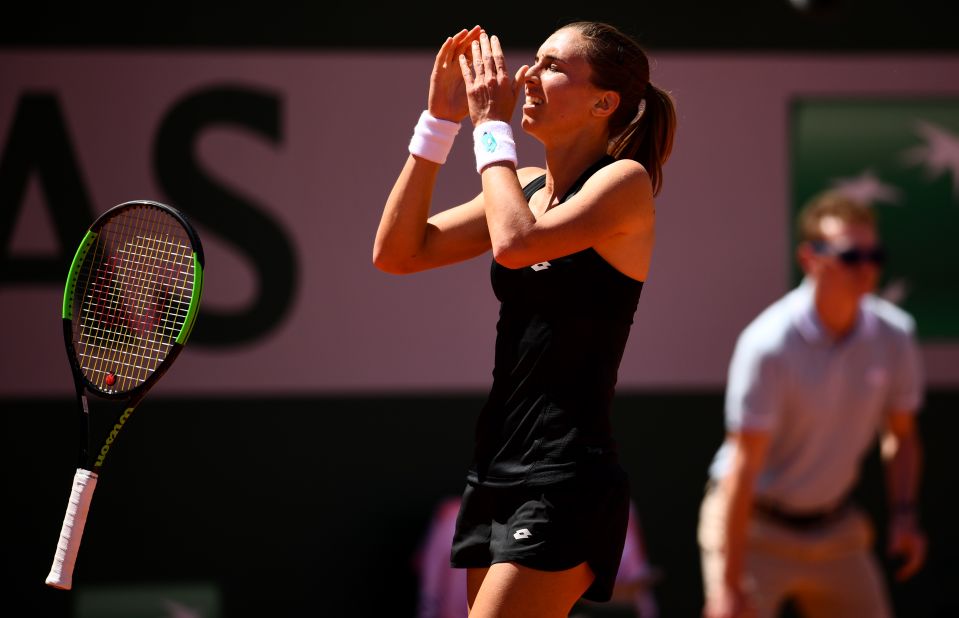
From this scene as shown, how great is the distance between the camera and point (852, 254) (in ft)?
15.1

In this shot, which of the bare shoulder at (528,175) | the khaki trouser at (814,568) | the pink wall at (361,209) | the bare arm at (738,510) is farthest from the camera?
the pink wall at (361,209)

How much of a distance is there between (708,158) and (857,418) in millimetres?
1483

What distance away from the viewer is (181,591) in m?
5.44

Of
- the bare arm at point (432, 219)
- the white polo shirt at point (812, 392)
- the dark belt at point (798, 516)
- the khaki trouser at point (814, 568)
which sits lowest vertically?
the khaki trouser at point (814, 568)

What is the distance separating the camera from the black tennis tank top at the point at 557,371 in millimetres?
2568

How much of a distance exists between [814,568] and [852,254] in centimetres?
101

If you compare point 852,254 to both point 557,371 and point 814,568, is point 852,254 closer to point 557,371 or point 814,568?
point 814,568

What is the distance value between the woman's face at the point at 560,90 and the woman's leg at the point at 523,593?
83cm

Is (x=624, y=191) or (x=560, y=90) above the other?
(x=560, y=90)

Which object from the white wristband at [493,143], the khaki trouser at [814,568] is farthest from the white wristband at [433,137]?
the khaki trouser at [814,568]

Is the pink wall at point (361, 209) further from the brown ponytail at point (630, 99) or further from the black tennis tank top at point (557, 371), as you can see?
the black tennis tank top at point (557, 371)

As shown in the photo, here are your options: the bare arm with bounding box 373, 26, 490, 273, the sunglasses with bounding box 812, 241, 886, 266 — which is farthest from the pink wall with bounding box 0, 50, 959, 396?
the bare arm with bounding box 373, 26, 490, 273

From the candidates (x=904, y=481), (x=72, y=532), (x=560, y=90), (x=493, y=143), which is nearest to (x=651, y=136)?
(x=560, y=90)

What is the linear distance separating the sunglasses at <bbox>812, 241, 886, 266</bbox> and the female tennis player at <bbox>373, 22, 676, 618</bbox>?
1.99m
